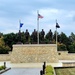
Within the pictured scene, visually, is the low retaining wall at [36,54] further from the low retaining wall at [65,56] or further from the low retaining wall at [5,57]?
the low retaining wall at [65,56]

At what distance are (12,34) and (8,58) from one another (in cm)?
2276

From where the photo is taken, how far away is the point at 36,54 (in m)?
37.6

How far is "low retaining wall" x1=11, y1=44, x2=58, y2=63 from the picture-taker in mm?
37531

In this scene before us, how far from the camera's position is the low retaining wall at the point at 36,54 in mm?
37531

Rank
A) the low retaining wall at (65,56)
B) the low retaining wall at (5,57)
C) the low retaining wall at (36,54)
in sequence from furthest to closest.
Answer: the low retaining wall at (65,56) → the low retaining wall at (5,57) → the low retaining wall at (36,54)

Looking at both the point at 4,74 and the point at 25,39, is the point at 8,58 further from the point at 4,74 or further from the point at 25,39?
the point at 4,74

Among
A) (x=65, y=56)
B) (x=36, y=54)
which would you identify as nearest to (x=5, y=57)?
(x=36, y=54)

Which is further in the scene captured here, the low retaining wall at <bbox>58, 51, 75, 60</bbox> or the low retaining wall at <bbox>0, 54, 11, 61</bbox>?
the low retaining wall at <bbox>58, 51, 75, 60</bbox>

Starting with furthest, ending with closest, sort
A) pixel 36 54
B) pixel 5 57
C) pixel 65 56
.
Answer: pixel 65 56
pixel 5 57
pixel 36 54

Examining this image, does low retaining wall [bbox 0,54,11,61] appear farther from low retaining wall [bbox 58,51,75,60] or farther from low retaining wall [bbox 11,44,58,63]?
low retaining wall [bbox 58,51,75,60]

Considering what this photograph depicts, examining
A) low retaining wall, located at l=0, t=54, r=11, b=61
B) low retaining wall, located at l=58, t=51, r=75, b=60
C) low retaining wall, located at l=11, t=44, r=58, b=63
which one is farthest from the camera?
low retaining wall, located at l=58, t=51, r=75, b=60

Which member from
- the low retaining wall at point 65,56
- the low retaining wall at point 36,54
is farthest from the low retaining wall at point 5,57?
the low retaining wall at point 65,56

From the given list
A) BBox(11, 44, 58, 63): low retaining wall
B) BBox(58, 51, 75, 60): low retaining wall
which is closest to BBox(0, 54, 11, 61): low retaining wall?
BBox(11, 44, 58, 63): low retaining wall

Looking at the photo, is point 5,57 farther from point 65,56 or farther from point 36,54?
point 65,56
